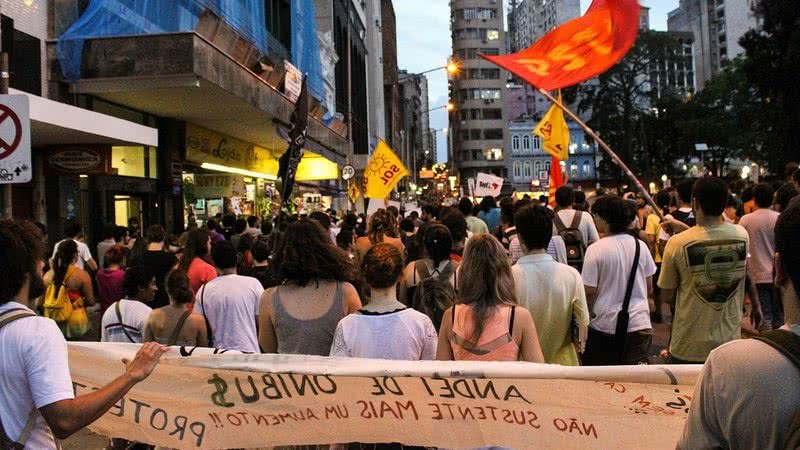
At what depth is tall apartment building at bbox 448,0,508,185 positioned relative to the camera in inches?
4705

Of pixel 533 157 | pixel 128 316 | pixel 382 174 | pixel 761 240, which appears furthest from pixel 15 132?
pixel 533 157

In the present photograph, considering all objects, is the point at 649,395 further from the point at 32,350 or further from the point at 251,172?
the point at 251,172

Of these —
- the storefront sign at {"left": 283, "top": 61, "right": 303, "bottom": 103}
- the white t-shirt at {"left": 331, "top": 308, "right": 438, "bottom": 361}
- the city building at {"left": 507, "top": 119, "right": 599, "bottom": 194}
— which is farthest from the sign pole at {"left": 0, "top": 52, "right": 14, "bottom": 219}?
the city building at {"left": 507, "top": 119, "right": 599, "bottom": 194}

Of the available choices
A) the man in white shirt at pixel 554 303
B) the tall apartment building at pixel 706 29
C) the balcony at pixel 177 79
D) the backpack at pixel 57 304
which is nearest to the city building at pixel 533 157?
the tall apartment building at pixel 706 29

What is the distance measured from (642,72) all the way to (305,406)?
74.9m

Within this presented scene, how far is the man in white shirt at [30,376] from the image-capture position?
8.80 feet

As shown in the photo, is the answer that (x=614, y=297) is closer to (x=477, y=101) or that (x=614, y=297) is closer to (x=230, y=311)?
(x=230, y=311)

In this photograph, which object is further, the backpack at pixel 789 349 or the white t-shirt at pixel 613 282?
the white t-shirt at pixel 613 282

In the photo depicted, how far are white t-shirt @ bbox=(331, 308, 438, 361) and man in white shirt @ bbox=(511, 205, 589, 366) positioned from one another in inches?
28.2

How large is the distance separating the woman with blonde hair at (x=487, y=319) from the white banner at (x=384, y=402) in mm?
309

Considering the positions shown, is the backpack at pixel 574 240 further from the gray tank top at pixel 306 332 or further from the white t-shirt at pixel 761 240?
the gray tank top at pixel 306 332

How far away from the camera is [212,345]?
5832 millimetres

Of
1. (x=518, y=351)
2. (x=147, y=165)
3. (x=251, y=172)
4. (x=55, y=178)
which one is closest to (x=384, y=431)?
(x=518, y=351)

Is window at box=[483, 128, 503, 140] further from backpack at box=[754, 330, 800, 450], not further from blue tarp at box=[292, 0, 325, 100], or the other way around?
backpack at box=[754, 330, 800, 450]
